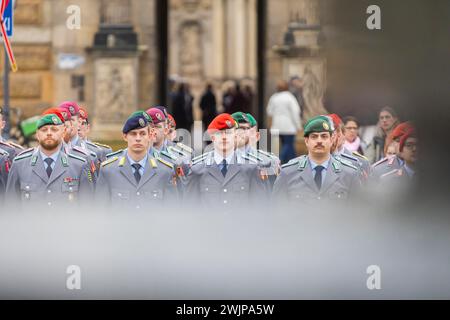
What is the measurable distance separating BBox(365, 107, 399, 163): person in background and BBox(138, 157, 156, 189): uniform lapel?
2.60 feet

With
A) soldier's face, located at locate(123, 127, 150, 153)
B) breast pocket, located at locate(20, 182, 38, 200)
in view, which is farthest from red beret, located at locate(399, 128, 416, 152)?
breast pocket, located at locate(20, 182, 38, 200)

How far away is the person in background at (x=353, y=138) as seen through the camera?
13.4ft

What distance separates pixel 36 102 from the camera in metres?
6.56

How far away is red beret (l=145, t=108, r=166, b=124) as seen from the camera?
13.8 ft

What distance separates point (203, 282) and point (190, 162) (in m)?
0.76

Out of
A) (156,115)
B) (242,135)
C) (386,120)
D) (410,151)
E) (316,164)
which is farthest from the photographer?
(156,115)

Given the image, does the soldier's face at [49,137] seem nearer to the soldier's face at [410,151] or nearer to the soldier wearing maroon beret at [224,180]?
the soldier wearing maroon beret at [224,180]

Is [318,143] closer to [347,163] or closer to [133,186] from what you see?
[347,163]

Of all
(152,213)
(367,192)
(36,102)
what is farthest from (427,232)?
(36,102)

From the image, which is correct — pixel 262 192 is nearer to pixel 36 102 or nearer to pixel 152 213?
pixel 152 213

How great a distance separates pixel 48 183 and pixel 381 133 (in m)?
1.20

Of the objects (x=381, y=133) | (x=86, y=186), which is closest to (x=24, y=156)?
(x=86, y=186)

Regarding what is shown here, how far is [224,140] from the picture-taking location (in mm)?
4125

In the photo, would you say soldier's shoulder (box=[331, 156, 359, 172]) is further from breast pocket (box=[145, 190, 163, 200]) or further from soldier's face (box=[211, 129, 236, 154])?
breast pocket (box=[145, 190, 163, 200])
